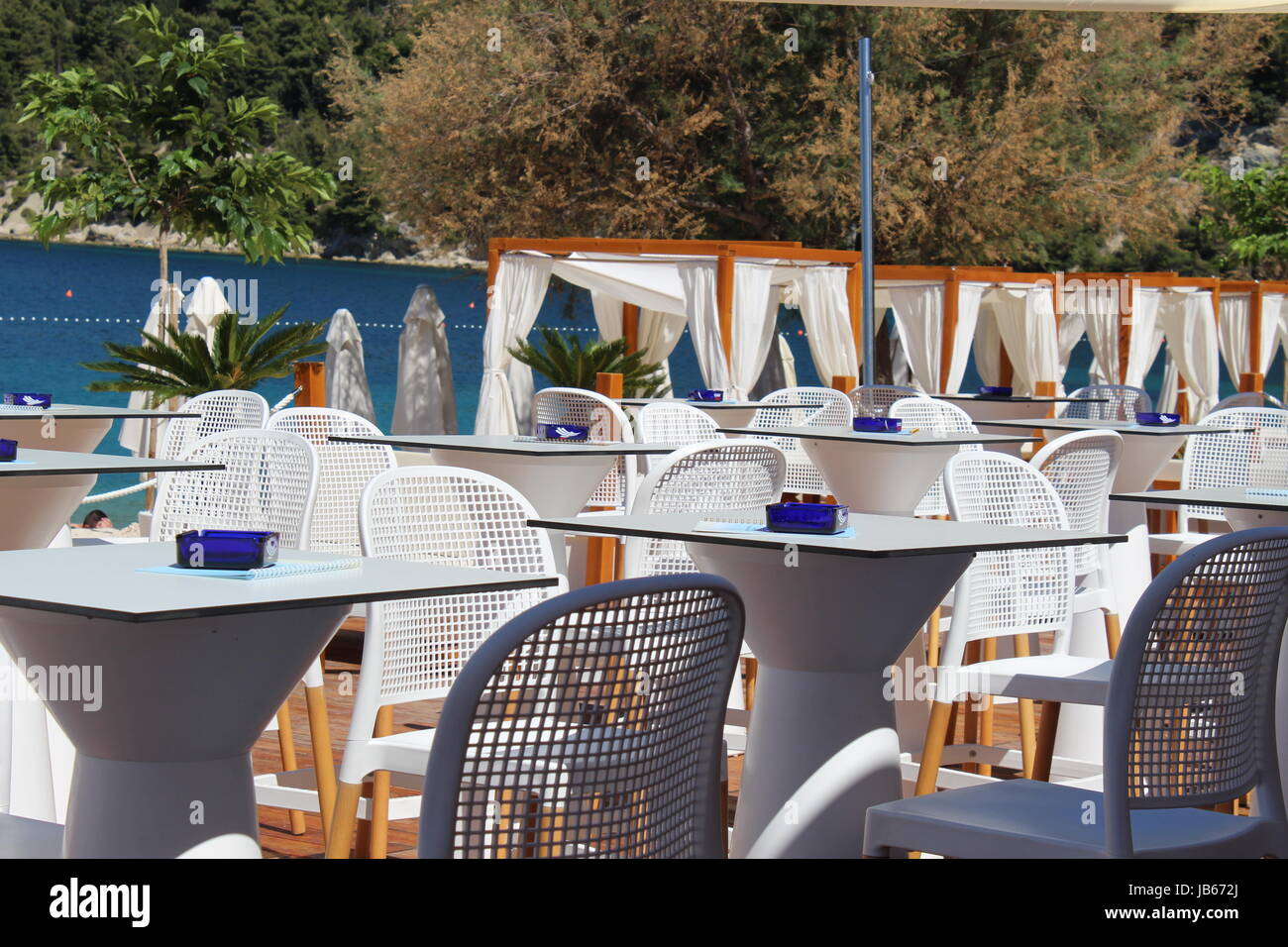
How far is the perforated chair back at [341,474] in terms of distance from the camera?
4.46 m

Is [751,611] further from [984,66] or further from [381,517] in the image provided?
[984,66]

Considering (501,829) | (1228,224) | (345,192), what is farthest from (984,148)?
(345,192)

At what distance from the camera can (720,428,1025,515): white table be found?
5.97 meters

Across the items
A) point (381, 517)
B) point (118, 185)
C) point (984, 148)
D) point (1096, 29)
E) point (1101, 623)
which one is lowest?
point (1101, 623)

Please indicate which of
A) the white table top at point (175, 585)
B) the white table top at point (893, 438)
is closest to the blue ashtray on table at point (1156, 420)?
the white table top at point (893, 438)

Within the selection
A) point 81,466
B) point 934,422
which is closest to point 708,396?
point 934,422

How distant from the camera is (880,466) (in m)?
6.03

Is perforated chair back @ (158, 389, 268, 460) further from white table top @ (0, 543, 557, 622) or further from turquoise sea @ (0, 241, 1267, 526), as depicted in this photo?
turquoise sea @ (0, 241, 1267, 526)

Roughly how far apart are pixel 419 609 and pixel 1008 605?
136 centimetres

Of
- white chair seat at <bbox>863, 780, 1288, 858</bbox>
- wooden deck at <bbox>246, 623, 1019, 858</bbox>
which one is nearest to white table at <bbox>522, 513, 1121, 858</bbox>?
white chair seat at <bbox>863, 780, 1288, 858</bbox>

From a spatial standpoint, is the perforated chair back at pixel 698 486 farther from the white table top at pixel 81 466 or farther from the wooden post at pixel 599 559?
the wooden post at pixel 599 559

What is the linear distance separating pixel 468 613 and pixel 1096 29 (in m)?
23.0

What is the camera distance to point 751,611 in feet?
10.1

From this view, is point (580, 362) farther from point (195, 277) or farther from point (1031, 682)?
point (195, 277)
